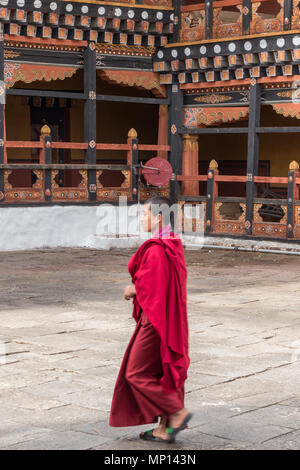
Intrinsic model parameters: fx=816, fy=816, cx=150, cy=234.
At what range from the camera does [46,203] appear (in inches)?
538

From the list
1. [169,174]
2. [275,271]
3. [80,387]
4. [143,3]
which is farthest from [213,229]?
[80,387]

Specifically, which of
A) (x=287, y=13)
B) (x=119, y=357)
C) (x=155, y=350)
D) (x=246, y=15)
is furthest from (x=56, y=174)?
(x=155, y=350)

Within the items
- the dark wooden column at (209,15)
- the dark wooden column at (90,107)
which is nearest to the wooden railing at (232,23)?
the dark wooden column at (209,15)

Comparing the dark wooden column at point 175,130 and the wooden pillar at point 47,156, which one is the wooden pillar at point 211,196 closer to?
the dark wooden column at point 175,130

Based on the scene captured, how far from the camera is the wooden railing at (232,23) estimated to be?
13.3 m

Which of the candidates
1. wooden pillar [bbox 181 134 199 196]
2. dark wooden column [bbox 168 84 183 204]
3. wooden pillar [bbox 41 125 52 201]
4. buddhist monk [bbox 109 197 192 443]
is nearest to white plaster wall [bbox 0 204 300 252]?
wooden pillar [bbox 41 125 52 201]

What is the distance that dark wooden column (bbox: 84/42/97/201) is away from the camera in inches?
556

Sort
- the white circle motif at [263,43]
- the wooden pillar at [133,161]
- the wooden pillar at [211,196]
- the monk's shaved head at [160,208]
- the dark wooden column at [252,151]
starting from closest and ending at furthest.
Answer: the monk's shaved head at [160,208] < the white circle motif at [263,43] < the dark wooden column at [252,151] < the wooden pillar at [211,196] < the wooden pillar at [133,161]

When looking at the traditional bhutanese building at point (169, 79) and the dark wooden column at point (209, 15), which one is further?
the dark wooden column at point (209, 15)

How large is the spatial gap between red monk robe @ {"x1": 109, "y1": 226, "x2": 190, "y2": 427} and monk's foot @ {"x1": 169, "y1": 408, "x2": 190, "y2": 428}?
3 centimetres

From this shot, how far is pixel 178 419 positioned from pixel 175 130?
11027 mm

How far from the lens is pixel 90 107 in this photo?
1420 cm
